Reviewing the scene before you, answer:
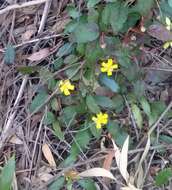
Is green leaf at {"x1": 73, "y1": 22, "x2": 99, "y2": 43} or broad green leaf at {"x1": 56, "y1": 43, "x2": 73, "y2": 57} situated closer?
green leaf at {"x1": 73, "y1": 22, "x2": 99, "y2": 43}

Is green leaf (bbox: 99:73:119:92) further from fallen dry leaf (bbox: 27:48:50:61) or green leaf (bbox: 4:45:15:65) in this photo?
green leaf (bbox: 4:45:15:65)

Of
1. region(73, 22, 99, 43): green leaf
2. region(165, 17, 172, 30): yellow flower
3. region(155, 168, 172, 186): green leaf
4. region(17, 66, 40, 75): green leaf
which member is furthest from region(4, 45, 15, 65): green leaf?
region(155, 168, 172, 186): green leaf

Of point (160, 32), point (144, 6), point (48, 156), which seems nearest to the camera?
point (144, 6)

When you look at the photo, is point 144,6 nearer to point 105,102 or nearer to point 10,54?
point 105,102

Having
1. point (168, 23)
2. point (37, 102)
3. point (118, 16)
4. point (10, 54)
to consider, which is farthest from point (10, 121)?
point (168, 23)

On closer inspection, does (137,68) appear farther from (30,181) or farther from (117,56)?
(30,181)

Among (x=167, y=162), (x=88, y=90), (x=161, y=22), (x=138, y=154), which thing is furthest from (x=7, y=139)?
(x=161, y=22)

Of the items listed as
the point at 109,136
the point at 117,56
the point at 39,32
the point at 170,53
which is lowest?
the point at 109,136
